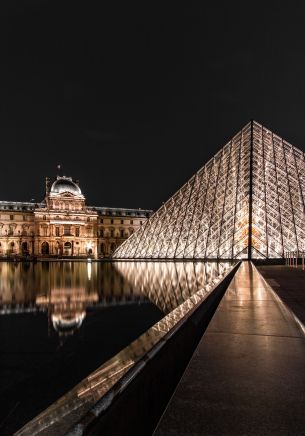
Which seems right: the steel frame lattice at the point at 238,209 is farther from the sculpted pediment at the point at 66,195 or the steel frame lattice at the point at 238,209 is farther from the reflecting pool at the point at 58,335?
the sculpted pediment at the point at 66,195

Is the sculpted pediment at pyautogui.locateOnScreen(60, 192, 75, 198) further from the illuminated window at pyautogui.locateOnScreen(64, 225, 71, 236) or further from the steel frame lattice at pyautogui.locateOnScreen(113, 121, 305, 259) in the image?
the steel frame lattice at pyautogui.locateOnScreen(113, 121, 305, 259)

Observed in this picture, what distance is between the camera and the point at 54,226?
292 feet

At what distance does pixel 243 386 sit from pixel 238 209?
32015 millimetres

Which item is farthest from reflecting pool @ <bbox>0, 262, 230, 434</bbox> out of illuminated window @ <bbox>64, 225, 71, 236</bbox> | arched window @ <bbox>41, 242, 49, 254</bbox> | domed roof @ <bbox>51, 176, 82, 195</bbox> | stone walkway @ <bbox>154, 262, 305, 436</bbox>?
domed roof @ <bbox>51, 176, 82, 195</bbox>

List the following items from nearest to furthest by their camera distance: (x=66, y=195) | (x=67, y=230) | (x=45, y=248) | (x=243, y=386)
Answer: (x=243, y=386), (x=45, y=248), (x=67, y=230), (x=66, y=195)

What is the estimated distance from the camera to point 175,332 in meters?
3.43

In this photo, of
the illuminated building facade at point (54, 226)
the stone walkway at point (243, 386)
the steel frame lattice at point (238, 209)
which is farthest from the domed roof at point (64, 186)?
the stone walkway at point (243, 386)

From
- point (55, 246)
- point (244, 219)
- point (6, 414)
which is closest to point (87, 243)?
point (55, 246)

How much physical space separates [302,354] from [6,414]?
296cm

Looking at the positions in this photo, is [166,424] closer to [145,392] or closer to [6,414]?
[145,392]

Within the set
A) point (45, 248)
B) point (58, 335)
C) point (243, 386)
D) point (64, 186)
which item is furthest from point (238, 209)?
point (64, 186)

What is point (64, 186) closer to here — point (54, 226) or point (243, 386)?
point (54, 226)

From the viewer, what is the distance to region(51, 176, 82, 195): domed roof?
93.7 m

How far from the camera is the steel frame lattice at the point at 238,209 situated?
3117 centimetres
